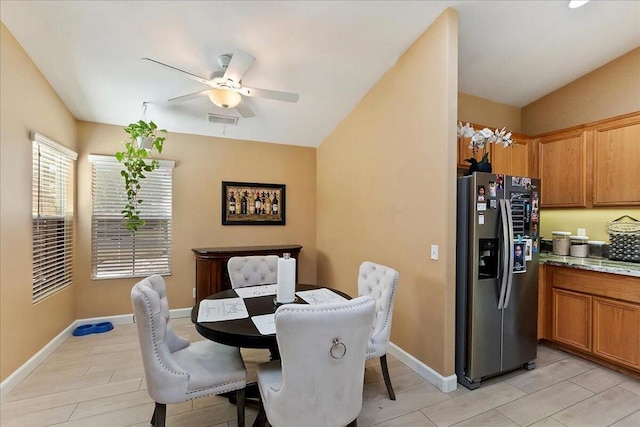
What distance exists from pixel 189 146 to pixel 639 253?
207 inches

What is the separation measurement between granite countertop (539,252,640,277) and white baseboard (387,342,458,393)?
1.67 metres

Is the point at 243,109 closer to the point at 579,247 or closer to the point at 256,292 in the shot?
the point at 256,292

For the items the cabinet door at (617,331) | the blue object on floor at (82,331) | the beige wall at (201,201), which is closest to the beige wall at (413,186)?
the beige wall at (201,201)

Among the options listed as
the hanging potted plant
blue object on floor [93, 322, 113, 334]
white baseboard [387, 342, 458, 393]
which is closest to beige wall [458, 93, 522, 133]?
white baseboard [387, 342, 458, 393]

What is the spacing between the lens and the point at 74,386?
97.1 inches

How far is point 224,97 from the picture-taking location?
8.59 feet

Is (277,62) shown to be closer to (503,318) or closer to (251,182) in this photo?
(251,182)

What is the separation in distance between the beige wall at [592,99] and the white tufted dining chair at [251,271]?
3881 millimetres

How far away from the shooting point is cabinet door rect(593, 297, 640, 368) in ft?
8.41

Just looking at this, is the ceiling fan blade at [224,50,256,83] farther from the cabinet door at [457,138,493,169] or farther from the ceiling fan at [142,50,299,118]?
the cabinet door at [457,138,493,169]

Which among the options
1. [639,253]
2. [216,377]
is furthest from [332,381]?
[639,253]

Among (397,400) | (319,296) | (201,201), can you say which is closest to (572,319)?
(397,400)

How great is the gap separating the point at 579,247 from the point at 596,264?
22.5 inches

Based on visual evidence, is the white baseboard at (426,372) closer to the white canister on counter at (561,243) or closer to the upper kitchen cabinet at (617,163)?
the white canister on counter at (561,243)
